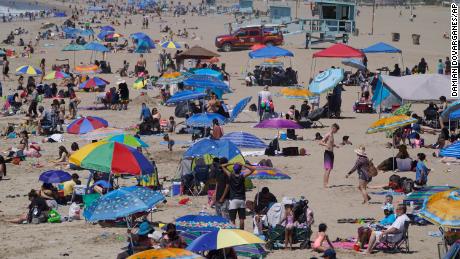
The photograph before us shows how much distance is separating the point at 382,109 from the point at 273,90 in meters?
6.15

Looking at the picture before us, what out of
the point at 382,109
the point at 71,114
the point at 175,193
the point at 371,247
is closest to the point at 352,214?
the point at 371,247

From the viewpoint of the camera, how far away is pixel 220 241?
10109 mm

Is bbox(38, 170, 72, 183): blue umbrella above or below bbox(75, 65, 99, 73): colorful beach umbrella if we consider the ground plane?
above

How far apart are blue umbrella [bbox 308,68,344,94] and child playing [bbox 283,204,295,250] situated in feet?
42.5

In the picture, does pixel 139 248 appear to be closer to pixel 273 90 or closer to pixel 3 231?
pixel 3 231

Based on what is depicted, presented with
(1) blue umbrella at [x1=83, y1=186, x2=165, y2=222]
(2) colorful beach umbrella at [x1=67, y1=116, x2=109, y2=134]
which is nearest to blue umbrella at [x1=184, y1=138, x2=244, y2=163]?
(1) blue umbrella at [x1=83, y1=186, x2=165, y2=222]

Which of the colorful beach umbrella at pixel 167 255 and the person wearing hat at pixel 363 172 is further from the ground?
the colorful beach umbrella at pixel 167 255

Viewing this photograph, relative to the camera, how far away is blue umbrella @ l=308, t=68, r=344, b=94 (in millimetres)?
25812

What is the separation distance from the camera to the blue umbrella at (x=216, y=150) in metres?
15.8

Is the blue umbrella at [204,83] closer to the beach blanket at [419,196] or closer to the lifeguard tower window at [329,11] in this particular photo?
the beach blanket at [419,196]

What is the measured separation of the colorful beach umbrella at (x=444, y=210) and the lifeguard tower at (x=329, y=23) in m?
32.1

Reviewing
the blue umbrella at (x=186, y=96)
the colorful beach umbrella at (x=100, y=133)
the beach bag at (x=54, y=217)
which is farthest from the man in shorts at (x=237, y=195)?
the blue umbrella at (x=186, y=96)

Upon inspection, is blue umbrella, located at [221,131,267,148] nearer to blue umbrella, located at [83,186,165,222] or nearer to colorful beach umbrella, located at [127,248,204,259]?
blue umbrella, located at [83,186,165,222]

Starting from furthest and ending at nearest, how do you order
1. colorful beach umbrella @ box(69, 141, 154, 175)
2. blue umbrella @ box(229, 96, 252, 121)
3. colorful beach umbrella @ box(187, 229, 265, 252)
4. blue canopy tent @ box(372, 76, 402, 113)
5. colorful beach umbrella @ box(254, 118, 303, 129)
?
1. blue canopy tent @ box(372, 76, 402, 113)
2. blue umbrella @ box(229, 96, 252, 121)
3. colorful beach umbrella @ box(254, 118, 303, 129)
4. colorful beach umbrella @ box(69, 141, 154, 175)
5. colorful beach umbrella @ box(187, 229, 265, 252)
